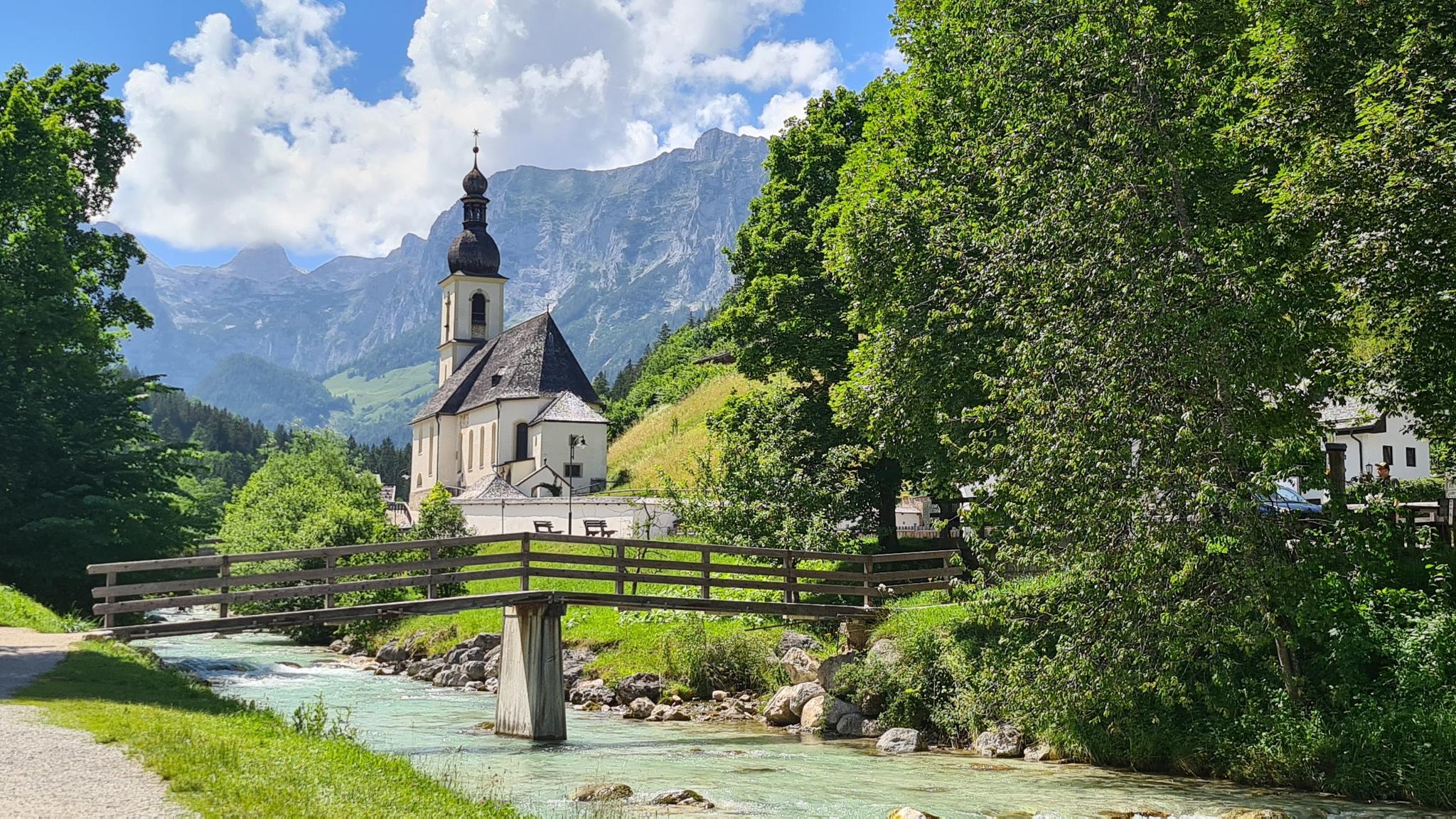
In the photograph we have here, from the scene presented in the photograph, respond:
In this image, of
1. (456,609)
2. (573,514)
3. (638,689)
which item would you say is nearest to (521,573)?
(456,609)

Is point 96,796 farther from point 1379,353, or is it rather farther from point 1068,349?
point 1379,353

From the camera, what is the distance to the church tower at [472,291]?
91.1 m

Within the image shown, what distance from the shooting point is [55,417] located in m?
32.3

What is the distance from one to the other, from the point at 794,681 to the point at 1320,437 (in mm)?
11675

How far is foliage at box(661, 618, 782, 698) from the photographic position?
25375mm

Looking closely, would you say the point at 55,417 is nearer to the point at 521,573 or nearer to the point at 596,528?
the point at 521,573

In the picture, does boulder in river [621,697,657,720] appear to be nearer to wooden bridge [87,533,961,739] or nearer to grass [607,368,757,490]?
wooden bridge [87,533,961,739]

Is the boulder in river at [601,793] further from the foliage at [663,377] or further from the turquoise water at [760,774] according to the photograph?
the foliage at [663,377]

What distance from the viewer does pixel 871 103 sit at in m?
27.8

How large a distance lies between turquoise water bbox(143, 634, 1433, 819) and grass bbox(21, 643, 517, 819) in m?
1.55

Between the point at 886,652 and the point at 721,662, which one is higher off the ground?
the point at 886,652

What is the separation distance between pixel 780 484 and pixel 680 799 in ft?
52.5

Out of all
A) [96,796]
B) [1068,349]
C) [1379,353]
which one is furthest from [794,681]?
[96,796]

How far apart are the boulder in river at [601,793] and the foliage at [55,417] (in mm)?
21517
